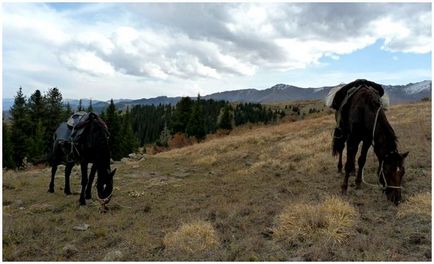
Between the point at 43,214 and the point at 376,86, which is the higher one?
the point at 376,86

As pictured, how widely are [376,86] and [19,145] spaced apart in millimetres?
45368

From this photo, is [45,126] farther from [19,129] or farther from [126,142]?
Result: [126,142]

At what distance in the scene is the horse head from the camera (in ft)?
25.1

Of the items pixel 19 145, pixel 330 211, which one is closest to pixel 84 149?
pixel 330 211

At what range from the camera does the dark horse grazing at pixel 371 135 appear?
7.71 meters

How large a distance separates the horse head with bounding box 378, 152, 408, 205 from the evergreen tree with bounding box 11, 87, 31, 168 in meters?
45.4

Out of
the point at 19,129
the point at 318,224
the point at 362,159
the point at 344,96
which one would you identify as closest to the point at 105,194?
the point at 318,224

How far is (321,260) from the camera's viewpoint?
534 cm

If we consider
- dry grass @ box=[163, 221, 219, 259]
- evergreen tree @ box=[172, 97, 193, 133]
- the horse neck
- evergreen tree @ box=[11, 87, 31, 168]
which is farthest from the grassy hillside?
evergreen tree @ box=[172, 97, 193, 133]

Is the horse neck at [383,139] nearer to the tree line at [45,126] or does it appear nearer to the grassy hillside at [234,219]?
the grassy hillside at [234,219]

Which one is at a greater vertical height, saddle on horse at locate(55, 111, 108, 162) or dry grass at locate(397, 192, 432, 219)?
saddle on horse at locate(55, 111, 108, 162)

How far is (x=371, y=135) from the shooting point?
859 centimetres

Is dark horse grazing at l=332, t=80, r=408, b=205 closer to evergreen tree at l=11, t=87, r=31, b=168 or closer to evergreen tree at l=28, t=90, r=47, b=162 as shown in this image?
evergreen tree at l=28, t=90, r=47, b=162

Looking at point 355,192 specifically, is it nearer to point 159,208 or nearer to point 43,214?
point 159,208
